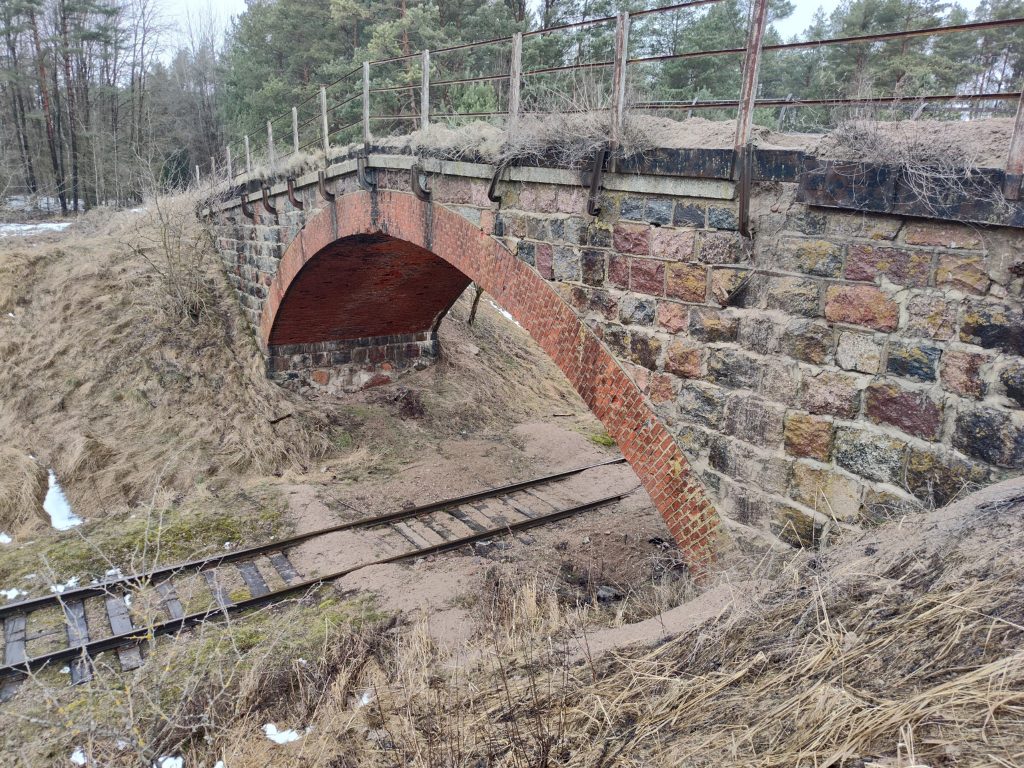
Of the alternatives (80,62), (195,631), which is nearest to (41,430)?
(195,631)

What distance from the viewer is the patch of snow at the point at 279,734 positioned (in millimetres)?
4168

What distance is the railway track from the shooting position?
639 centimetres

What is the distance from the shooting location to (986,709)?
1.98 meters

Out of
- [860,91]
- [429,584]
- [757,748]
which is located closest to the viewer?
[757,748]

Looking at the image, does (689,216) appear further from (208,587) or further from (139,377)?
(139,377)

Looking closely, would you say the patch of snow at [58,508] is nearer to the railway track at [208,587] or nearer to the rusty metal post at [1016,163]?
the railway track at [208,587]

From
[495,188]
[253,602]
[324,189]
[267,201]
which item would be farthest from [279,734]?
[267,201]

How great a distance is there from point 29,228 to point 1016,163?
25.7 m

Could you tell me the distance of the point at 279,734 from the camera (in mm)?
4254

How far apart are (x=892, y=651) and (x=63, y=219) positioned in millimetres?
28567

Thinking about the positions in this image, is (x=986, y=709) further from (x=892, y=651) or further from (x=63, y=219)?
(x=63, y=219)

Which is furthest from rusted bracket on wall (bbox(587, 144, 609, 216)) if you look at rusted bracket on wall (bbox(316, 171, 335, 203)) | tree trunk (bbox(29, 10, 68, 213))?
tree trunk (bbox(29, 10, 68, 213))

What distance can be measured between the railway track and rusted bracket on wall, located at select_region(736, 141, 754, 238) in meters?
4.51

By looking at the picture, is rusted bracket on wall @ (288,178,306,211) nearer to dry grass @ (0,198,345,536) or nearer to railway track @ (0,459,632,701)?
dry grass @ (0,198,345,536)
